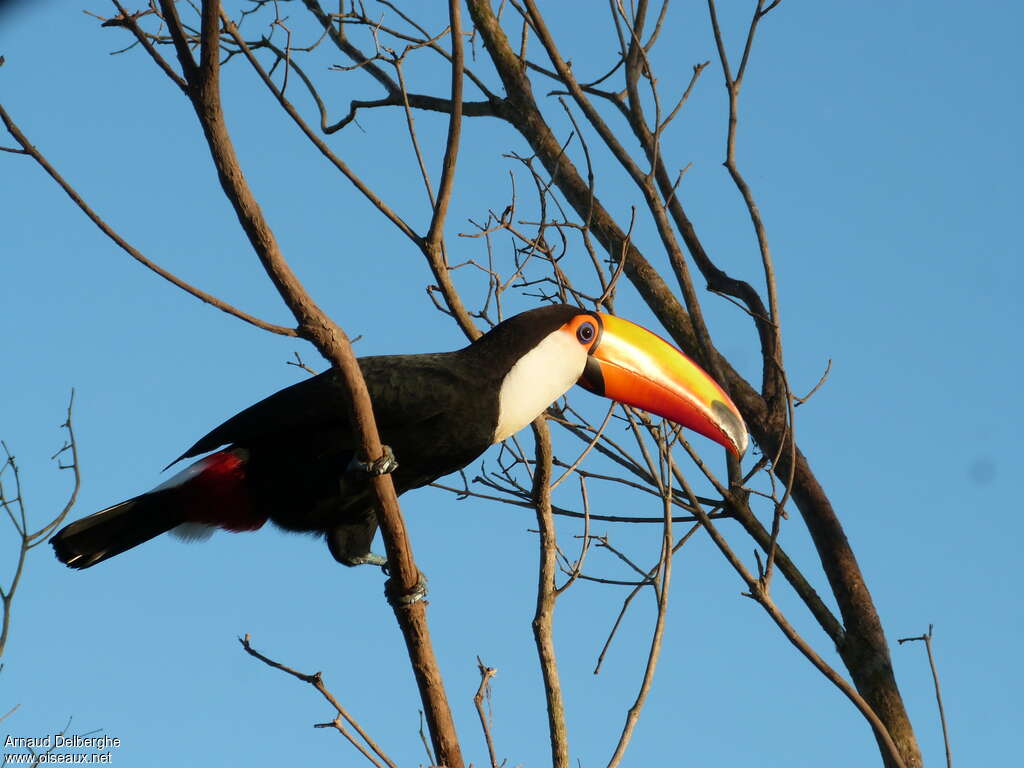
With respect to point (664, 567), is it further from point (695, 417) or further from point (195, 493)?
point (195, 493)

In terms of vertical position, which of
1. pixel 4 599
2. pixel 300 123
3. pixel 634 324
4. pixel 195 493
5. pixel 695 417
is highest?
pixel 634 324

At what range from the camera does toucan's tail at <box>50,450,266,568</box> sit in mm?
5293

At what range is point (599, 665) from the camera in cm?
493

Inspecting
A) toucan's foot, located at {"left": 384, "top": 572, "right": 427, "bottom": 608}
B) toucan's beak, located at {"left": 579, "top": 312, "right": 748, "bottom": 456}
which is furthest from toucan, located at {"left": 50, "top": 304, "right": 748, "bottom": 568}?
toucan's foot, located at {"left": 384, "top": 572, "right": 427, "bottom": 608}

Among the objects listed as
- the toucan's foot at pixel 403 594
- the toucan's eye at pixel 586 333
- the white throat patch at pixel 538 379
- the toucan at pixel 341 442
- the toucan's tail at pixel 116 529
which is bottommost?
the toucan's foot at pixel 403 594

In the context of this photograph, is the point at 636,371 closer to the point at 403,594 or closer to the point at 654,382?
the point at 654,382

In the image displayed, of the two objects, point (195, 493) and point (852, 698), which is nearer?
point (852, 698)

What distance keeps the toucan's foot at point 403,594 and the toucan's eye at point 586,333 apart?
1.74 metres

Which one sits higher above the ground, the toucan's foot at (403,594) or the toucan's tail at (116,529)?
the toucan's tail at (116,529)

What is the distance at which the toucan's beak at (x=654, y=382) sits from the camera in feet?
19.7

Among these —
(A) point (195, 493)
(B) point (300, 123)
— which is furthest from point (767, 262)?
(A) point (195, 493)

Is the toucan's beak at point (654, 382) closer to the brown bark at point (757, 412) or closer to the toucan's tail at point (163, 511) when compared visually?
the brown bark at point (757, 412)

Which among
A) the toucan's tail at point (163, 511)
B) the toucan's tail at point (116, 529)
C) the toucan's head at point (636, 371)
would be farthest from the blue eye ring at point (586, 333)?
the toucan's tail at point (116, 529)

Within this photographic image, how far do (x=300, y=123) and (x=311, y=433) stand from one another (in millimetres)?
1605
